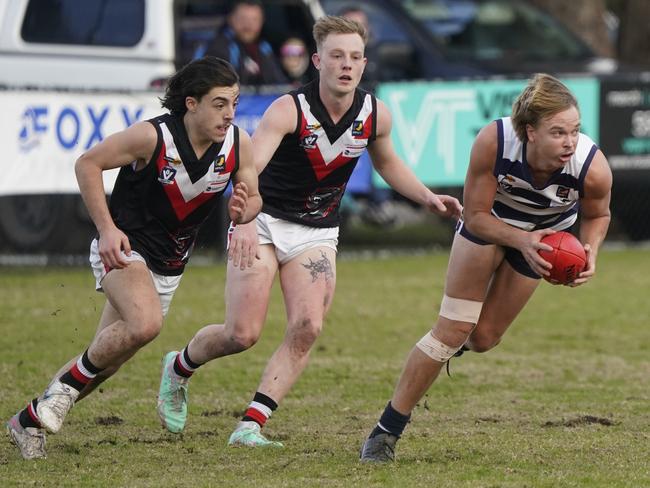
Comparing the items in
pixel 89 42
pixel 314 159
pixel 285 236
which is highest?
pixel 314 159

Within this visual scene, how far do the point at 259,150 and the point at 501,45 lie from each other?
909 centimetres

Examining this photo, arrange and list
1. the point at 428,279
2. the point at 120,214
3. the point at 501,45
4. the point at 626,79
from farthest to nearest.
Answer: the point at 501,45
the point at 626,79
the point at 428,279
the point at 120,214

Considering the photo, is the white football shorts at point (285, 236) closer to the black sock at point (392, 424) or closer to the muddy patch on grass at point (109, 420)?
the black sock at point (392, 424)

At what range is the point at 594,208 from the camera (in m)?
6.17

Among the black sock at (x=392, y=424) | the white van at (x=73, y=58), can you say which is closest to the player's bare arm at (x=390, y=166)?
the black sock at (x=392, y=424)

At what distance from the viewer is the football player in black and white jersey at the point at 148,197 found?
6.24 m

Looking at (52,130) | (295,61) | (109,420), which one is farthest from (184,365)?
(295,61)

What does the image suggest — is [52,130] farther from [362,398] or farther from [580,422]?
[580,422]

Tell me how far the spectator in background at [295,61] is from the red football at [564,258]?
818 centimetres

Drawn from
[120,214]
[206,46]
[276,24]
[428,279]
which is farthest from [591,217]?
[276,24]

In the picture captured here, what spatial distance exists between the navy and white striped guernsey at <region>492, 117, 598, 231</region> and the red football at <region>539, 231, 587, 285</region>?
0.25m

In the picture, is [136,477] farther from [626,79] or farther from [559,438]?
[626,79]

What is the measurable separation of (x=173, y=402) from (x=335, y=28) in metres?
2.01

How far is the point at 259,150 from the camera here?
6.63 m
